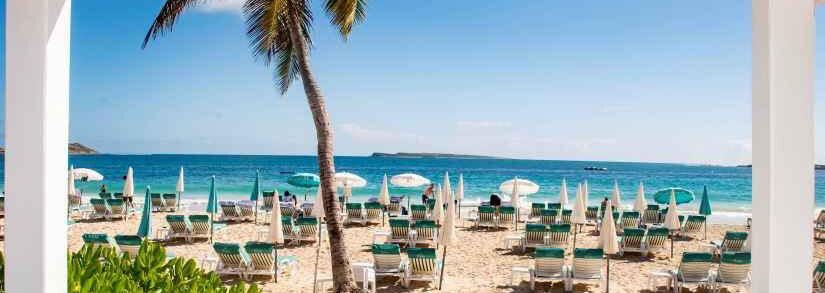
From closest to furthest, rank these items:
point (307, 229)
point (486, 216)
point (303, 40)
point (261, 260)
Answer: point (303, 40)
point (261, 260)
point (307, 229)
point (486, 216)

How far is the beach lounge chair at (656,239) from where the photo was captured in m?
11.8

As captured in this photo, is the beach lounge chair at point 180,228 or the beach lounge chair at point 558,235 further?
the beach lounge chair at point 180,228

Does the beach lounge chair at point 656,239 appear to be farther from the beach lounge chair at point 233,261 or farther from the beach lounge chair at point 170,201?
the beach lounge chair at point 170,201

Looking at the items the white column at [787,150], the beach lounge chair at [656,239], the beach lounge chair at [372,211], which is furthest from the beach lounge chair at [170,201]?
the white column at [787,150]

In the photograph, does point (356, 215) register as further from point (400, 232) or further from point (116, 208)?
point (116, 208)

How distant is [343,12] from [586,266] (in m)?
5.51

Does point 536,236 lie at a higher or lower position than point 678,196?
lower

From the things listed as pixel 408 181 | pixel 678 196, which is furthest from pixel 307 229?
pixel 678 196

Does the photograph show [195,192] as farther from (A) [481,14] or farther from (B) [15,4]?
(B) [15,4]

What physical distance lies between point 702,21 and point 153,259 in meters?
63.3

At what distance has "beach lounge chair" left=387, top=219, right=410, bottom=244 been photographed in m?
12.8

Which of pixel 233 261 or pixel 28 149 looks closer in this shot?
pixel 28 149

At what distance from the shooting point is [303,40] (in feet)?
27.0

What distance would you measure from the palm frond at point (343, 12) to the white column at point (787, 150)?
658 cm
